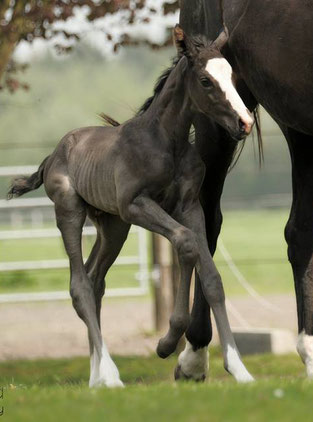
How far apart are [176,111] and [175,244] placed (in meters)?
0.70

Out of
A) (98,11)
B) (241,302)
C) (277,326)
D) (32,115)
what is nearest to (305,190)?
(98,11)

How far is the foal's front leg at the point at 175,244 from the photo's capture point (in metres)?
5.13

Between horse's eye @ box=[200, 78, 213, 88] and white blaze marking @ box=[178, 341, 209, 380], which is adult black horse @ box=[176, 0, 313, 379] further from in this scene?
horse's eye @ box=[200, 78, 213, 88]

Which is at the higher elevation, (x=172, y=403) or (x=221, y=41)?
(x=221, y=41)

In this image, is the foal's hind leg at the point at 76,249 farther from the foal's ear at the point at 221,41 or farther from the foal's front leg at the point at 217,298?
the foal's ear at the point at 221,41

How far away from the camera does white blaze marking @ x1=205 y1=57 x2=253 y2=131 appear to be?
5.04 meters

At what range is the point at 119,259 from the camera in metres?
15.0

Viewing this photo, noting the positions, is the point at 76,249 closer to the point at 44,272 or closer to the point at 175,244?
the point at 175,244

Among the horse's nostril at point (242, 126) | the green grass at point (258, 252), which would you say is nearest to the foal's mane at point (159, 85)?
the horse's nostril at point (242, 126)

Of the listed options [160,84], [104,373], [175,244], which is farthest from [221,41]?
[104,373]

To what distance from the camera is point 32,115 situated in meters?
68.3

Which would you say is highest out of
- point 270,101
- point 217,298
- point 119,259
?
point 270,101

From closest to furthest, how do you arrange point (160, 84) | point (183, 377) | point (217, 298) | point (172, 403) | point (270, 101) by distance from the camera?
1. point (172, 403)
2. point (217, 298)
3. point (160, 84)
4. point (270, 101)
5. point (183, 377)

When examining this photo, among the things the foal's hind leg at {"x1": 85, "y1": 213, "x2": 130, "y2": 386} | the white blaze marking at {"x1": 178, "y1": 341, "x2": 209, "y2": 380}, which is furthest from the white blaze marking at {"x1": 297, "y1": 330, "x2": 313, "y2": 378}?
the foal's hind leg at {"x1": 85, "y1": 213, "x2": 130, "y2": 386}
